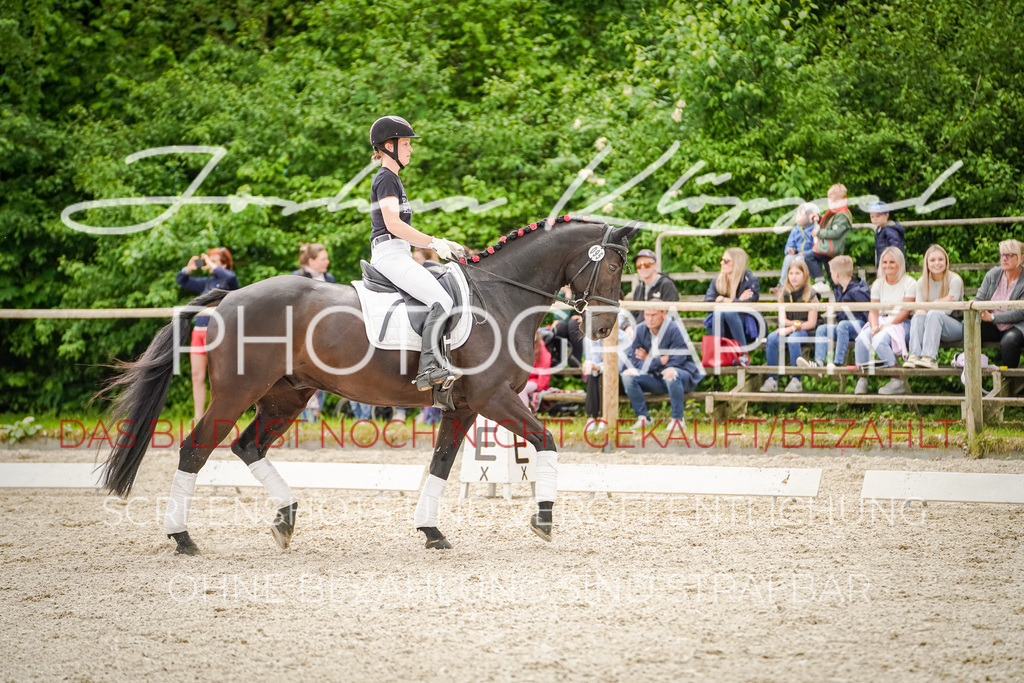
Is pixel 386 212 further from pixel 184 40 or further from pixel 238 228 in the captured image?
pixel 184 40

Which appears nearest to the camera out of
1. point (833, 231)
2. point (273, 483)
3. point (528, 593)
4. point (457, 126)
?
point (528, 593)

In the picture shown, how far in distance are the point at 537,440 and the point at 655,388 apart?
3.87 meters

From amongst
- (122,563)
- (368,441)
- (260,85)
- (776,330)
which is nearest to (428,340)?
(122,563)

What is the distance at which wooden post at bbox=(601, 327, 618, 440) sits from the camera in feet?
28.6

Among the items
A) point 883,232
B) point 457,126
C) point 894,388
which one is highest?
point 457,126

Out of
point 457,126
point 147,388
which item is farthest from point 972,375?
point 457,126

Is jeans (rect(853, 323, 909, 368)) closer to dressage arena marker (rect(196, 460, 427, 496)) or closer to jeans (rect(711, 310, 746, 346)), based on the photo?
jeans (rect(711, 310, 746, 346))

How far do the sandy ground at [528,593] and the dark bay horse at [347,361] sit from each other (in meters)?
0.45

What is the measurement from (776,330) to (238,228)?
643 cm

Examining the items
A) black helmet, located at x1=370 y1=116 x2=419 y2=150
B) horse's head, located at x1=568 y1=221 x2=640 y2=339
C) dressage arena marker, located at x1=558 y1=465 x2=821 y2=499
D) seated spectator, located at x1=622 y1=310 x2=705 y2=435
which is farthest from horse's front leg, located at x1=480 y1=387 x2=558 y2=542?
seated spectator, located at x1=622 y1=310 x2=705 y2=435

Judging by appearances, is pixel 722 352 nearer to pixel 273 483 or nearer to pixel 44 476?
pixel 273 483

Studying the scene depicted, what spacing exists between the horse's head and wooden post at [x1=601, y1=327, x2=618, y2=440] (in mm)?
3164

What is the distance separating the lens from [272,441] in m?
5.54

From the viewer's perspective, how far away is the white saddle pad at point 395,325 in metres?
5.27
